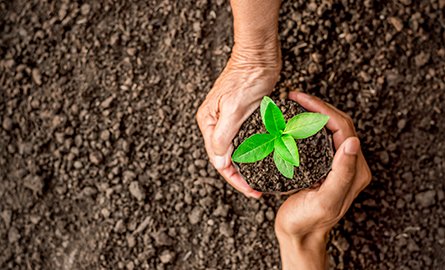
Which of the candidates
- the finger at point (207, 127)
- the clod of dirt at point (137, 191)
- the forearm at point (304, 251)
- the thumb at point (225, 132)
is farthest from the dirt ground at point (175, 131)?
the thumb at point (225, 132)

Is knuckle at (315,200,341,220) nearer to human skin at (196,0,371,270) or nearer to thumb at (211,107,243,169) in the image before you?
human skin at (196,0,371,270)

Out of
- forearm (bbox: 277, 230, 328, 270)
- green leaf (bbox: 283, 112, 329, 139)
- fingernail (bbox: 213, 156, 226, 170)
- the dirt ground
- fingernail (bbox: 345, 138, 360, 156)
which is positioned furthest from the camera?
the dirt ground

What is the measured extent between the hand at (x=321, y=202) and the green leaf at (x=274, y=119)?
8.9 inches

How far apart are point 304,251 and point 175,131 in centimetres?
57

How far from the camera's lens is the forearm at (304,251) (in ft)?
5.29

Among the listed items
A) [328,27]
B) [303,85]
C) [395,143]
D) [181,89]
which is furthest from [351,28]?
[181,89]

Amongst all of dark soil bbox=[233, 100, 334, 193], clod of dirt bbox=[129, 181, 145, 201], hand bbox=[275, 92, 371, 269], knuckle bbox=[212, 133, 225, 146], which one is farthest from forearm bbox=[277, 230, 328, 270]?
clod of dirt bbox=[129, 181, 145, 201]

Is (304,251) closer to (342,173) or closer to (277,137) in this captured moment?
(342,173)

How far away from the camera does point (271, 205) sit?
5.90 ft

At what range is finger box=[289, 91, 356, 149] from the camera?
1.51 metres

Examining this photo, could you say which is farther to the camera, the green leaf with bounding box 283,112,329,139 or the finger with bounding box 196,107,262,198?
the finger with bounding box 196,107,262,198

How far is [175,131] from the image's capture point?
6.07ft

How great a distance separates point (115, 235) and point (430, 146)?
106cm

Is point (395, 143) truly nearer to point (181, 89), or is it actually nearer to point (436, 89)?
point (436, 89)
